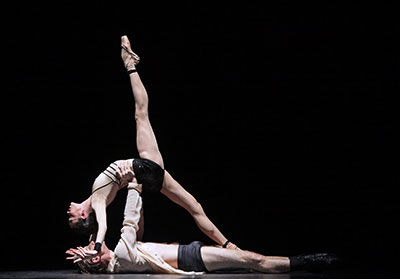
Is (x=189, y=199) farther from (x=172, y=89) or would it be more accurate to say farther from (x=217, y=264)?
(x=172, y=89)

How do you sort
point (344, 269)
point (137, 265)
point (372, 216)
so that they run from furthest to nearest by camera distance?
point (372, 216) → point (344, 269) → point (137, 265)

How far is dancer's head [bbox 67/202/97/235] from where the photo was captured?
381cm

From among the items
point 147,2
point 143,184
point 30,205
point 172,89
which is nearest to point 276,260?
point 143,184

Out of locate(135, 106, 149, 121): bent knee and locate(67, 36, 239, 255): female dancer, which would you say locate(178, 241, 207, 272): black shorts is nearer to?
locate(67, 36, 239, 255): female dancer

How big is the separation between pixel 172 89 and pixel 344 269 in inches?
89.4

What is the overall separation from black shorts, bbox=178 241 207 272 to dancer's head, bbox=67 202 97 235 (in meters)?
0.75

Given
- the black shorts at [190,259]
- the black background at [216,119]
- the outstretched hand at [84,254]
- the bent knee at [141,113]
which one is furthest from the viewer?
the black background at [216,119]

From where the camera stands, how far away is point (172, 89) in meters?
4.94

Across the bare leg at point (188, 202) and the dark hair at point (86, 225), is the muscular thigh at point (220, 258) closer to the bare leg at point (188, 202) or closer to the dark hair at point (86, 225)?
the bare leg at point (188, 202)

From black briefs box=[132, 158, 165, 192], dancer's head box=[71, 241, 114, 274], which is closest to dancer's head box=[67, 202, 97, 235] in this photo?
dancer's head box=[71, 241, 114, 274]

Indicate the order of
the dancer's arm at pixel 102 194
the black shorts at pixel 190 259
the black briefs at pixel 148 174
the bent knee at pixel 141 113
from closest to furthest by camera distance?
the black shorts at pixel 190 259 → the dancer's arm at pixel 102 194 → the black briefs at pixel 148 174 → the bent knee at pixel 141 113

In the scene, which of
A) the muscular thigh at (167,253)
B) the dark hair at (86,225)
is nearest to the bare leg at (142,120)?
the dark hair at (86,225)

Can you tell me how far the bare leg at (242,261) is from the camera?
3539 millimetres

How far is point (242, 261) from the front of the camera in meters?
3.54
